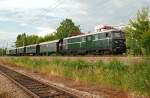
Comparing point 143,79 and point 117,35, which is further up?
point 117,35

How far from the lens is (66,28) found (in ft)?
394

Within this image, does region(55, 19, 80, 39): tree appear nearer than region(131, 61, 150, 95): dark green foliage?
No

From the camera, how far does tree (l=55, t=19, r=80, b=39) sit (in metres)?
115

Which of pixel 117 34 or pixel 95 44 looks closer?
pixel 117 34

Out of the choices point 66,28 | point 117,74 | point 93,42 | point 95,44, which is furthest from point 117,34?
point 66,28

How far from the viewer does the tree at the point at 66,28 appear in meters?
115

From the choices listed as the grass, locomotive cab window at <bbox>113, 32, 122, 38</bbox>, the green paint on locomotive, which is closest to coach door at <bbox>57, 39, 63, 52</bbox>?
the green paint on locomotive

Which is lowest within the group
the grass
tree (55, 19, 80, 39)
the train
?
the grass

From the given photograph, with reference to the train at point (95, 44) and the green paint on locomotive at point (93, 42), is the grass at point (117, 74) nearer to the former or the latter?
the train at point (95, 44)

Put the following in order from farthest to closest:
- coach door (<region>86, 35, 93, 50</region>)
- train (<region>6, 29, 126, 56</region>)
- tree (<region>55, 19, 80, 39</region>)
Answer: tree (<region>55, 19, 80, 39</region>) → coach door (<region>86, 35, 93, 50</region>) → train (<region>6, 29, 126, 56</region>)

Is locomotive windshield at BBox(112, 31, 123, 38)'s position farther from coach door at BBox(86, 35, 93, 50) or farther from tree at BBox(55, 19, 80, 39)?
tree at BBox(55, 19, 80, 39)

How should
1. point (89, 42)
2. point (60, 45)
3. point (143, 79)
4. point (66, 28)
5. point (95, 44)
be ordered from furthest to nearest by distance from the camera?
point (66, 28) → point (60, 45) → point (89, 42) → point (95, 44) → point (143, 79)

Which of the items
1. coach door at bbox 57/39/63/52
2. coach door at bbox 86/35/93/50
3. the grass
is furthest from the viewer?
coach door at bbox 57/39/63/52

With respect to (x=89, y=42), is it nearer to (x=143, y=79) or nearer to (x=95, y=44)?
(x=95, y=44)
